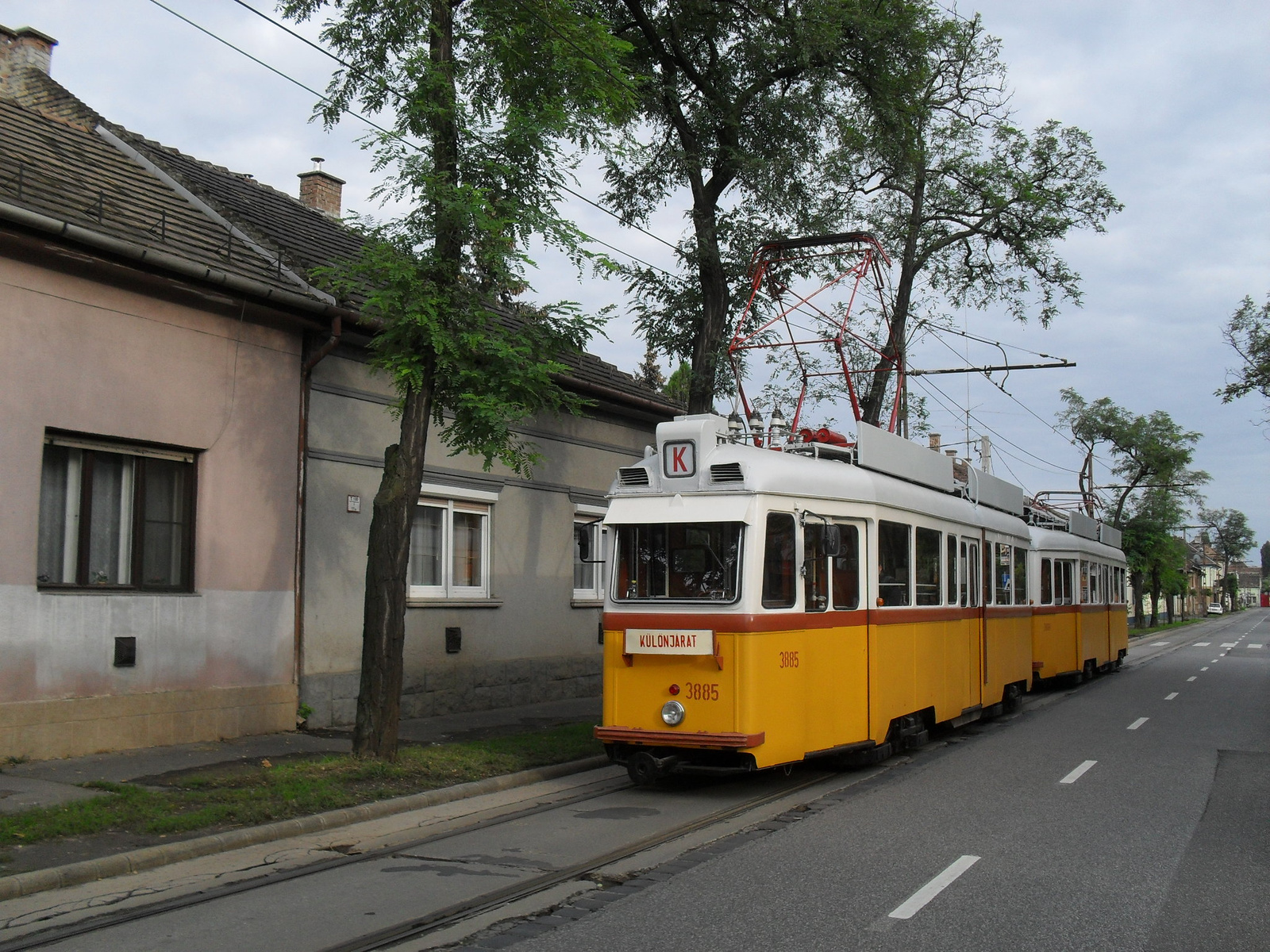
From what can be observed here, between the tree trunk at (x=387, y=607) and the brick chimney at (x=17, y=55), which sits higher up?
the brick chimney at (x=17, y=55)

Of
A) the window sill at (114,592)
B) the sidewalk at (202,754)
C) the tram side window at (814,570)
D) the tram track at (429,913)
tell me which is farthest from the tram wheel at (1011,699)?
the window sill at (114,592)

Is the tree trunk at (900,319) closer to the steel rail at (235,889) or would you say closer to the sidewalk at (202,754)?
the sidewalk at (202,754)

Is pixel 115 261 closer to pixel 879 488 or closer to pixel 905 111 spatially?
pixel 879 488

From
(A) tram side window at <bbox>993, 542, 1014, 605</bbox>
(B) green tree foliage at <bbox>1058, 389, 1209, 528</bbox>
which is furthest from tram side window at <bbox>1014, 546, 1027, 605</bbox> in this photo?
(B) green tree foliage at <bbox>1058, 389, 1209, 528</bbox>

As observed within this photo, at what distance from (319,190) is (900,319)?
1209cm

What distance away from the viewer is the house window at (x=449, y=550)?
15289 mm

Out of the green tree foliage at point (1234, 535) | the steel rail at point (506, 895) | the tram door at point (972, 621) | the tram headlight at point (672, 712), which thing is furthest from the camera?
the green tree foliage at point (1234, 535)

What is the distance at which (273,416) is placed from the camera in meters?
12.9

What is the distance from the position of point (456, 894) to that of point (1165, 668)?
27007mm

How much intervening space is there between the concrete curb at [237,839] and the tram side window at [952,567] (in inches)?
205

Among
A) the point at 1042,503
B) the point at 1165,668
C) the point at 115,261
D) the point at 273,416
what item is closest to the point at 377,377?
the point at 273,416

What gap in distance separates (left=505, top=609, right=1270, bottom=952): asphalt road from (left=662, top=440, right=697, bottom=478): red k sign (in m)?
3.05

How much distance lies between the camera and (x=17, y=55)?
50.0 ft

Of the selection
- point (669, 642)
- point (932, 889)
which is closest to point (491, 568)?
point (669, 642)
